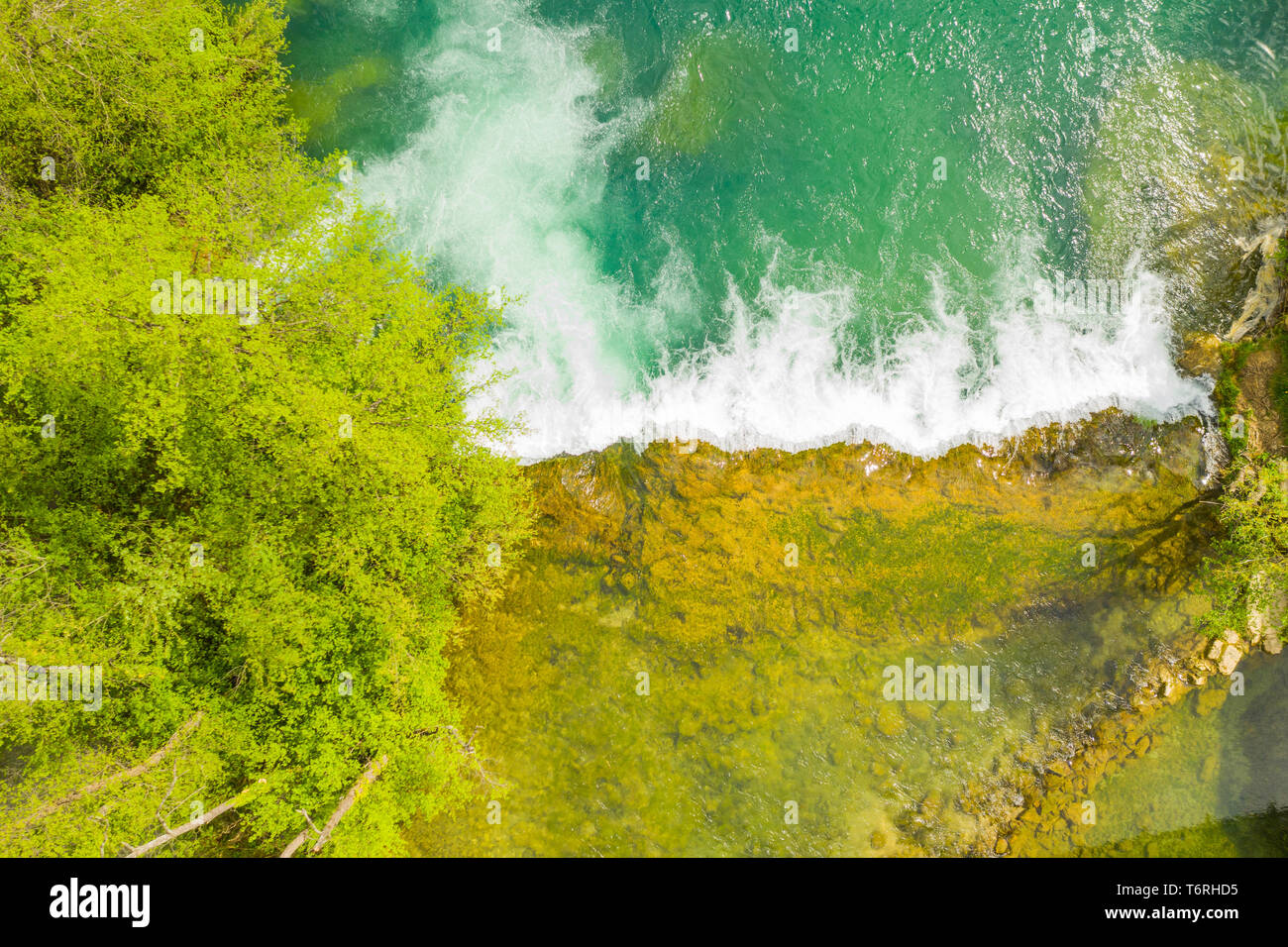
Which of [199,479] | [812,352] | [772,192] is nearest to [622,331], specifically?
[812,352]

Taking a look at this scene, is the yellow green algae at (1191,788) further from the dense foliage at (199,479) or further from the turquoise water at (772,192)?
the dense foliage at (199,479)

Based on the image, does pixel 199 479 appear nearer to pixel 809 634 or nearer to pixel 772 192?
pixel 809 634

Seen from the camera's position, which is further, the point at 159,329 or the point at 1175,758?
the point at 1175,758

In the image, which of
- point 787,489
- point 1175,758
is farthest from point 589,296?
point 1175,758

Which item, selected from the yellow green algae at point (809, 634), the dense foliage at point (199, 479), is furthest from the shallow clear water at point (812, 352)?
the dense foliage at point (199, 479)
